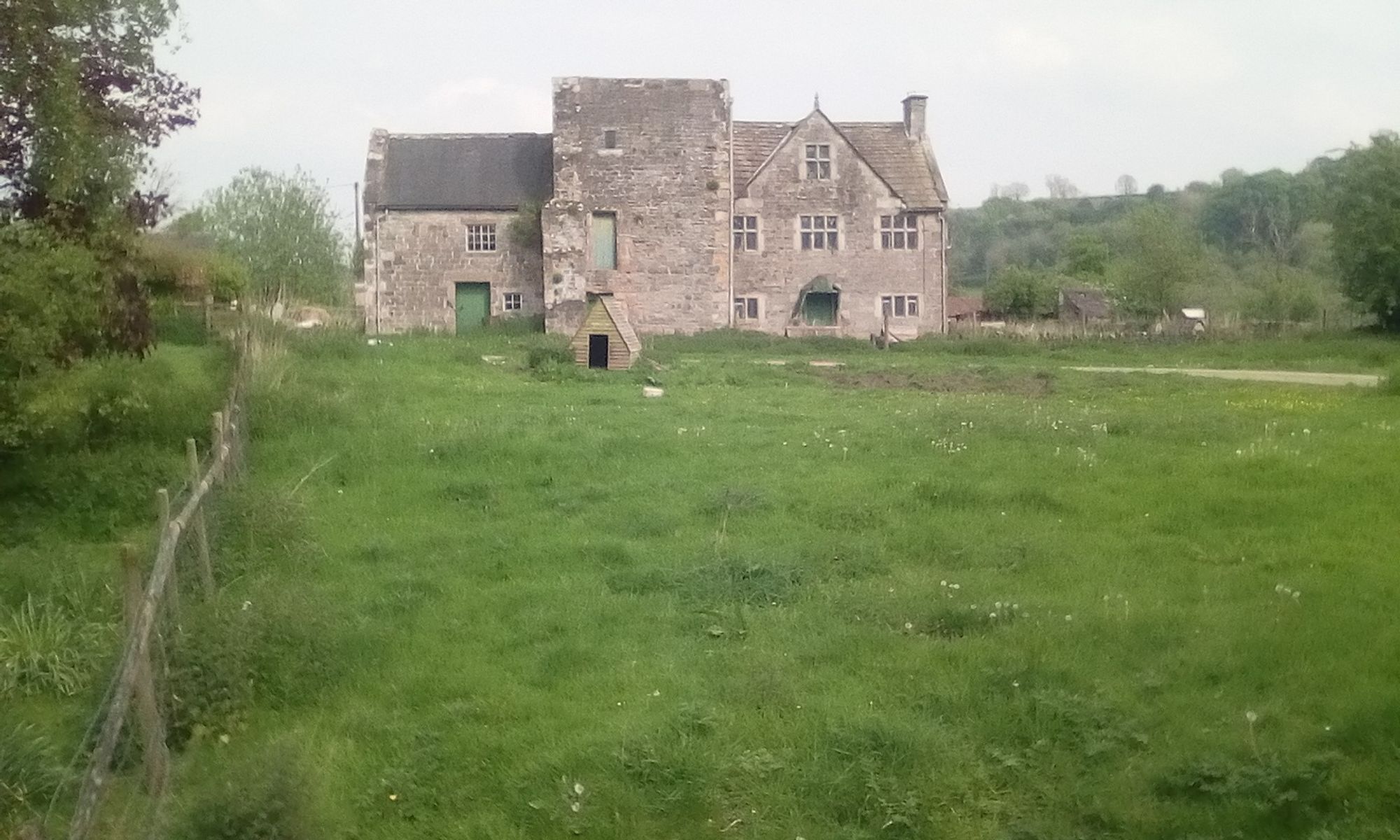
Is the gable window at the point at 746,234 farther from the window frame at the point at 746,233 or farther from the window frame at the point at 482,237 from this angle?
the window frame at the point at 482,237

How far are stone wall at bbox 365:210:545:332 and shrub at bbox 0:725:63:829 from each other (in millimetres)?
34275

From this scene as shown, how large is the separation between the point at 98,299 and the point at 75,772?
791 cm

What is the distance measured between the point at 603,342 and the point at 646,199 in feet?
52.8

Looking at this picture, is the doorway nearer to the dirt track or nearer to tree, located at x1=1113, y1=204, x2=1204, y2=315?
the dirt track

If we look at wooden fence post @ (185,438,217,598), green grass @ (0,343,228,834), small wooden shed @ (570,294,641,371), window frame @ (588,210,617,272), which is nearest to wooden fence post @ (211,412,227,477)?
green grass @ (0,343,228,834)

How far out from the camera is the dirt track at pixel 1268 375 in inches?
944

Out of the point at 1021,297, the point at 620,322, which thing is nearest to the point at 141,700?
the point at 620,322

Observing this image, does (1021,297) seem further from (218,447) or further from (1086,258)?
(218,447)

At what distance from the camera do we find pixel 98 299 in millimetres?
13508

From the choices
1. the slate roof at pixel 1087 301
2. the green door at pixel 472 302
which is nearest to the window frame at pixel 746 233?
the green door at pixel 472 302

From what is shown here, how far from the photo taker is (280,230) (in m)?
45.9

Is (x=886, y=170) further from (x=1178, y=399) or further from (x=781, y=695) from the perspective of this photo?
(x=781, y=695)

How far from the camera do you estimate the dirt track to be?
23984mm

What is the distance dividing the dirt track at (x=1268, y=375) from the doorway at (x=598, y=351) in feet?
35.4
